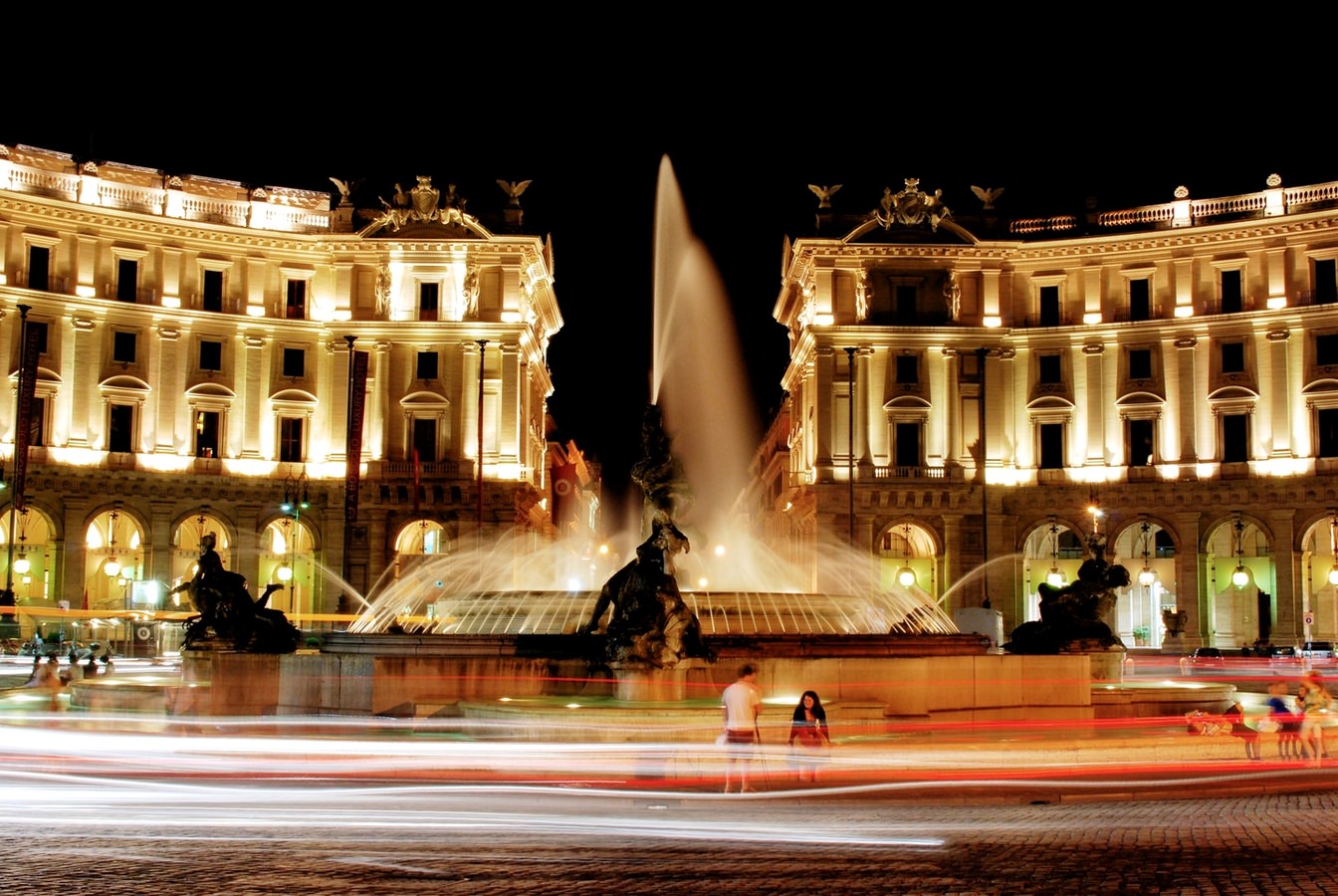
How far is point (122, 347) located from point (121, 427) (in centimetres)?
306

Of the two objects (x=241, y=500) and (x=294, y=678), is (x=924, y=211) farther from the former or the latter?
(x=294, y=678)

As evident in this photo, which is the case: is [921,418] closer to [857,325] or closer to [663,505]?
[857,325]

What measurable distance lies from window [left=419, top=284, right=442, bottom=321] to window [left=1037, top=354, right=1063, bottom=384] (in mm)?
24712

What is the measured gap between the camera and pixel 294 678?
21141 mm

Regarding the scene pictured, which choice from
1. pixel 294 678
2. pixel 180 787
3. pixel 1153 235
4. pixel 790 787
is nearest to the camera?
pixel 180 787

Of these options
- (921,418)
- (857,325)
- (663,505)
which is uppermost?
(857,325)

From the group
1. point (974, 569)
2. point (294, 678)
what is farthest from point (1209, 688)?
point (974, 569)

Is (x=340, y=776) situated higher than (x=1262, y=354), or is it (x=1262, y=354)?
(x=1262, y=354)

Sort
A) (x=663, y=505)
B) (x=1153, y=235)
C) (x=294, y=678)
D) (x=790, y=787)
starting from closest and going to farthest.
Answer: (x=790, y=787)
(x=294, y=678)
(x=663, y=505)
(x=1153, y=235)

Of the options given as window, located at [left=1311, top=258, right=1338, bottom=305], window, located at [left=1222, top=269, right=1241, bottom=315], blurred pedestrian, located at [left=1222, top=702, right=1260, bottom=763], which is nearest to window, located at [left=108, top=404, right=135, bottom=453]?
window, located at [left=1222, top=269, right=1241, bottom=315]

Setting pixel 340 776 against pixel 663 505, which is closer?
pixel 340 776

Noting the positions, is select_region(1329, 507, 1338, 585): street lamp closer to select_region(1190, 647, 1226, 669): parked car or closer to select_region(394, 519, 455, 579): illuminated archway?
select_region(1190, 647, 1226, 669): parked car

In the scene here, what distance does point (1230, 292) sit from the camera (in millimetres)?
59188

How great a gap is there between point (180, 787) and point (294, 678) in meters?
7.87
